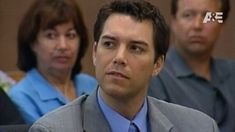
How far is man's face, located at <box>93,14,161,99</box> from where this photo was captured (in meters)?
2.24

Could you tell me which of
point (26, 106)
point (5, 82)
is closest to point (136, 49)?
point (26, 106)

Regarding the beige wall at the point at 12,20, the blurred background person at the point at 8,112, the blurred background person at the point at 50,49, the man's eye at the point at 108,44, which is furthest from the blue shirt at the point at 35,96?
the beige wall at the point at 12,20

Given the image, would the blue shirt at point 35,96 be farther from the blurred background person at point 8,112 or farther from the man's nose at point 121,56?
the man's nose at point 121,56

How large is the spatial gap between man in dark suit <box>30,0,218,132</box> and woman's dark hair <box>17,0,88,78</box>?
3.66ft

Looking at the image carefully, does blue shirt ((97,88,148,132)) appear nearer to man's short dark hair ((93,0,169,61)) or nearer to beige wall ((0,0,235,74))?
man's short dark hair ((93,0,169,61))

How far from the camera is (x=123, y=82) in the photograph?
7.38 feet

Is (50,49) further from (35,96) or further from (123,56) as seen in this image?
(123,56)

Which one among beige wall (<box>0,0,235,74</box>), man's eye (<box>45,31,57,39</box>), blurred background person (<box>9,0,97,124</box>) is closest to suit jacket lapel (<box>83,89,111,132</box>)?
blurred background person (<box>9,0,97,124</box>)

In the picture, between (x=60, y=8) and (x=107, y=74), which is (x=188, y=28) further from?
(x=107, y=74)

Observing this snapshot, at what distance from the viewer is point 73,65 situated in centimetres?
367

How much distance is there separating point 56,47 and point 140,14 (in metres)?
1.27

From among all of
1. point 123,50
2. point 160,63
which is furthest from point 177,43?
point 123,50

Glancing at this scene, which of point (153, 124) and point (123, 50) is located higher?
point (123, 50)

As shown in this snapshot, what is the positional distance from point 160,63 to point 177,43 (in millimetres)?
908
